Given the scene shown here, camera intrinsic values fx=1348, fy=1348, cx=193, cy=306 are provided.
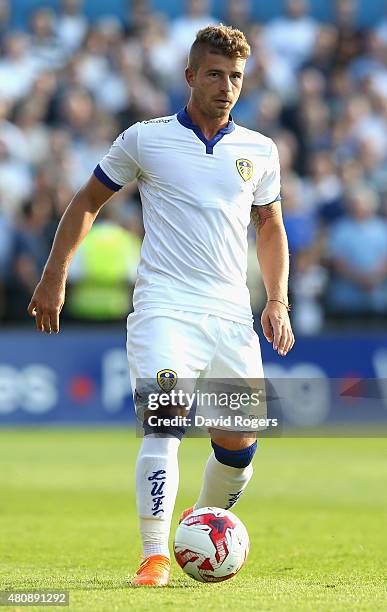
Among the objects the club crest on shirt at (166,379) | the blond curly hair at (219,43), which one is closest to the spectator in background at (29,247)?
the blond curly hair at (219,43)

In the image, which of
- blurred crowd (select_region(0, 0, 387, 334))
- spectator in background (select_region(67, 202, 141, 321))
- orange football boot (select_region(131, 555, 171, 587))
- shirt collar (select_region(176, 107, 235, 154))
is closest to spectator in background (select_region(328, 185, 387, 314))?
blurred crowd (select_region(0, 0, 387, 334))

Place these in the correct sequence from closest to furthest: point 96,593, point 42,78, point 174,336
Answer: point 96,593
point 174,336
point 42,78

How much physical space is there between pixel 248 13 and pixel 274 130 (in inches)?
148

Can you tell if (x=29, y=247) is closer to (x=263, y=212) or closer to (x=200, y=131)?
(x=263, y=212)

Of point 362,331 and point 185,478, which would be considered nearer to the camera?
point 185,478

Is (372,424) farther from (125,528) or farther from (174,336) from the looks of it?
(174,336)

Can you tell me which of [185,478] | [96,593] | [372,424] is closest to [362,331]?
[372,424]

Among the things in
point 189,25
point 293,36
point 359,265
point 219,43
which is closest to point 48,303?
point 219,43

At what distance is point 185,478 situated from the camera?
12148 millimetres

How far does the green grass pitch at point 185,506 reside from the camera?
6098mm

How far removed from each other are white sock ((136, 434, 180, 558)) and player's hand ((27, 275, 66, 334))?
806 mm

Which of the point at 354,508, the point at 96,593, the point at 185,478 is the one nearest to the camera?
the point at 96,593

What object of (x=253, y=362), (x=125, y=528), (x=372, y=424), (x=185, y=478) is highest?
(x=253, y=362)

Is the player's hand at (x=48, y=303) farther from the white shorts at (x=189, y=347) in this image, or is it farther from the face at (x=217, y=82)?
the face at (x=217, y=82)
